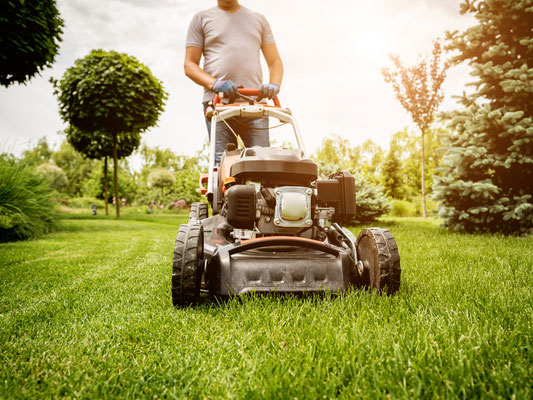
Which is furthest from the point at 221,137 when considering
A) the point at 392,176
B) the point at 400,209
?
the point at 392,176

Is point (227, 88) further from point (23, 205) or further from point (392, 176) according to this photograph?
point (392, 176)

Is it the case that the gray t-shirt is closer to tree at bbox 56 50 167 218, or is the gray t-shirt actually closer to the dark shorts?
the dark shorts

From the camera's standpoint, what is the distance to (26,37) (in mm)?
5309

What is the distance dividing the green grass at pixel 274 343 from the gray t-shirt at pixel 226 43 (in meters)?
1.80

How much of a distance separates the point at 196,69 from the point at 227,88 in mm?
530

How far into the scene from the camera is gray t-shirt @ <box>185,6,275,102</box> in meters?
3.05

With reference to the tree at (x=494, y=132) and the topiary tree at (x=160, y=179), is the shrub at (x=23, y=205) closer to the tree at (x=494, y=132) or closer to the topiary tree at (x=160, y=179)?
the tree at (x=494, y=132)

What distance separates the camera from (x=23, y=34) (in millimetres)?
5242

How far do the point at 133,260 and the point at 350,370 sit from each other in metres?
2.85

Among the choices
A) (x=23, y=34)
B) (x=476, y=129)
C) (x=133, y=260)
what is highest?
(x=23, y=34)

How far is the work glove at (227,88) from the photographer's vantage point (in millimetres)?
2568

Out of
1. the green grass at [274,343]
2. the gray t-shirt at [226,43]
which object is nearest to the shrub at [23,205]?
the green grass at [274,343]

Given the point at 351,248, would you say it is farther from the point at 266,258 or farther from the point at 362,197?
the point at 362,197

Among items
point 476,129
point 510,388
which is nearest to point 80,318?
point 510,388
